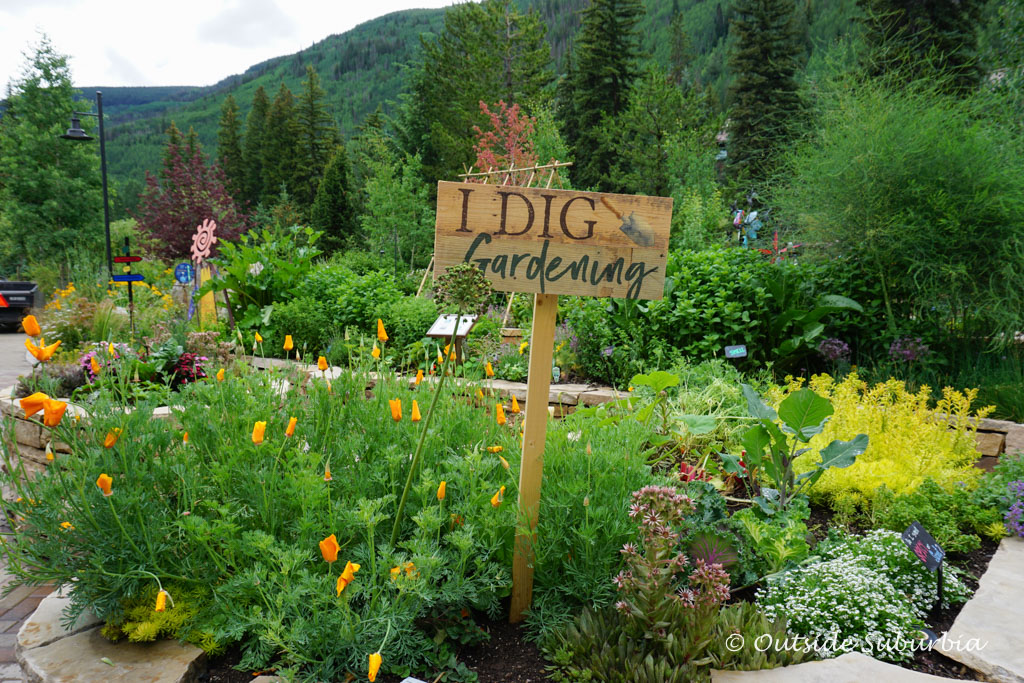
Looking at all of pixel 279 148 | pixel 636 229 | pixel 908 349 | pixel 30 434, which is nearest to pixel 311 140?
pixel 279 148

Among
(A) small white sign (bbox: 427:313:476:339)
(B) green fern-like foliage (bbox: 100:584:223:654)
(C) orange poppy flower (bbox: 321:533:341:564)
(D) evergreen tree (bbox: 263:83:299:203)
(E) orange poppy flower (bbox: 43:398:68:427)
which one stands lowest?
(B) green fern-like foliage (bbox: 100:584:223:654)

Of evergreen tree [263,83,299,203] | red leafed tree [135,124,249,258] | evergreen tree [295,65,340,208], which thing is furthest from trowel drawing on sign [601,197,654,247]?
evergreen tree [263,83,299,203]

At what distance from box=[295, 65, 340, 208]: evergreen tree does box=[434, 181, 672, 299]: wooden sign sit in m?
36.0

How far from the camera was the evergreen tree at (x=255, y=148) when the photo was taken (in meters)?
39.7

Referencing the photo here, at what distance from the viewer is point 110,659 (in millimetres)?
1735

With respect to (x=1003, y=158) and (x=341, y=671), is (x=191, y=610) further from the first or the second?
(x=1003, y=158)

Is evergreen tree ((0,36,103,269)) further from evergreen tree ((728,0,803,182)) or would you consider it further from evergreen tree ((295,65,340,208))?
evergreen tree ((728,0,803,182))

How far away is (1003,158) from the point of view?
415 cm

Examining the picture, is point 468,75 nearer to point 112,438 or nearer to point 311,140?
point 311,140

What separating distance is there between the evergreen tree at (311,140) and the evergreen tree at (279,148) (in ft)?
1.80

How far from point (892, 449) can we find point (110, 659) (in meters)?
3.33

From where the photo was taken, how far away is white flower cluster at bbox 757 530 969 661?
5.95 feet

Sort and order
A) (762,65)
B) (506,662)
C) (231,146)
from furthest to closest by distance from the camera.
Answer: (231,146) → (762,65) → (506,662)

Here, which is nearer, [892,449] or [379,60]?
[892,449]
